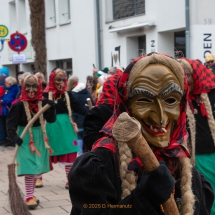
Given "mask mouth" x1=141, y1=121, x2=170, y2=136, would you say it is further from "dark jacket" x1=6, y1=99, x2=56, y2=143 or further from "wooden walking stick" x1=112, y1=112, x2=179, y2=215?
"dark jacket" x1=6, y1=99, x2=56, y2=143

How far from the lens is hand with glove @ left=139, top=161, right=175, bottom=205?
5.75 feet

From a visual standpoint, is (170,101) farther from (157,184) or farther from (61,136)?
(61,136)

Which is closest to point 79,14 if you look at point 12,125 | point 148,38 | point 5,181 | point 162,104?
point 148,38

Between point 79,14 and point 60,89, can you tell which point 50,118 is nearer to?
point 60,89

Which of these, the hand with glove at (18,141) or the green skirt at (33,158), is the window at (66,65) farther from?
the hand with glove at (18,141)

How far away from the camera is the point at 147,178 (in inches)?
69.2

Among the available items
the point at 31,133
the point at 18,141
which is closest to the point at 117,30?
the point at 31,133

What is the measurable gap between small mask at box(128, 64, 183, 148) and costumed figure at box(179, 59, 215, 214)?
82.2 inches

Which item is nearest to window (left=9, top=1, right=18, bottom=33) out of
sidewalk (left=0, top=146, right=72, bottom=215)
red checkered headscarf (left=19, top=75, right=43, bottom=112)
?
sidewalk (left=0, top=146, right=72, bottom=215)

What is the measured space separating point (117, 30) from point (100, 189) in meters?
12.9

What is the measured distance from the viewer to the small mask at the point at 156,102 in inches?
75.9

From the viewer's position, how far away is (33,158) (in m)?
6.59

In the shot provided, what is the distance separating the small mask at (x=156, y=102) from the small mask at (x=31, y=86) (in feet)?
15.4

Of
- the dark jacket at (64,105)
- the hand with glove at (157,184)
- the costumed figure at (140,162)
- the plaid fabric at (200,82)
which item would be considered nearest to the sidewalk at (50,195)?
the dark jacket at (64,105)
